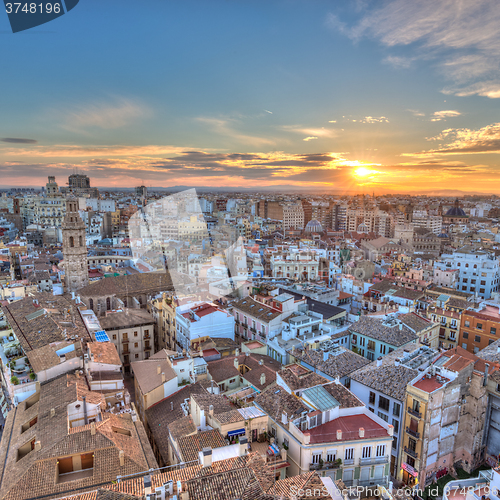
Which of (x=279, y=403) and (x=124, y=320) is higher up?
(x=279, y=403)

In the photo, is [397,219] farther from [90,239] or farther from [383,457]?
[383,457]

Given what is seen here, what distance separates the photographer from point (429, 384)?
15453 millimetres

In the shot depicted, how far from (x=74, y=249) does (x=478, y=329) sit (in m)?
30.5

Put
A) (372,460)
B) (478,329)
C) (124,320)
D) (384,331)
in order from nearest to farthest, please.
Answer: (372,460) → (384,331) → (124,320) → (478,329)

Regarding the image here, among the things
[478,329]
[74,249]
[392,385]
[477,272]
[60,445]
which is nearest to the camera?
[60,445]

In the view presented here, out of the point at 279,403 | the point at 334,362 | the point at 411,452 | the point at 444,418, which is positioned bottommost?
the point at 411,452

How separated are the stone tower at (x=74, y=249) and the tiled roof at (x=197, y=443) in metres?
21.9

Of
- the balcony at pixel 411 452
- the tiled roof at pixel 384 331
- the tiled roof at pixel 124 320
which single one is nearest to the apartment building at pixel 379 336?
the tiled roof at pixel 384 331

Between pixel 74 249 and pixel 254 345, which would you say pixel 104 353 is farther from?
pixel 74 249

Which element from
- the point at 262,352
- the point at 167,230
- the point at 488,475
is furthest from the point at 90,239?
the point at 488,475

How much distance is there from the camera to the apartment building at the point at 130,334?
23453mm

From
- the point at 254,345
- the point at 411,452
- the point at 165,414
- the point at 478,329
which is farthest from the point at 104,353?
the point at 478,329

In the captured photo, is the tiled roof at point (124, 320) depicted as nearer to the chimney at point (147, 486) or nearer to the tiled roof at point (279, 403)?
the tiled roof at point (279, 403)

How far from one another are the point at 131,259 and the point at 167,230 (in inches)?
288
